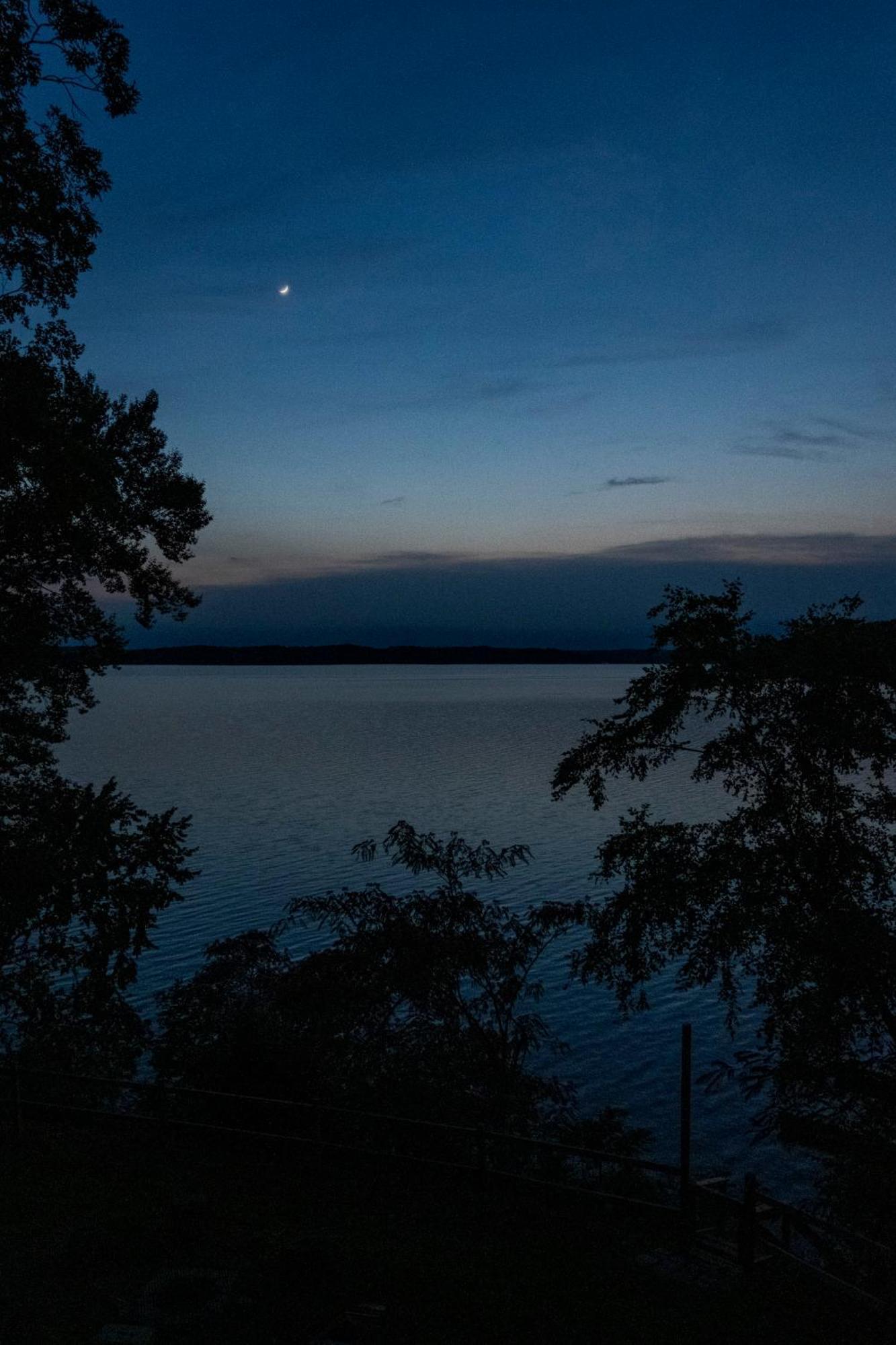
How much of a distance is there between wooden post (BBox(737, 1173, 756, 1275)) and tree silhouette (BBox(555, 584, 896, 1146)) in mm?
2414

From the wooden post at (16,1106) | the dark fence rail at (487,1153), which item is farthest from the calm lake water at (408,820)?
the wooden post at (16,1106)

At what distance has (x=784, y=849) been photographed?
1647 cm

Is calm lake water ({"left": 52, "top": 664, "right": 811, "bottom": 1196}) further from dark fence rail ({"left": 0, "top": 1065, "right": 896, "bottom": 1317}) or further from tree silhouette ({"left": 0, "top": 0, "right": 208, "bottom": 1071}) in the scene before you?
tree silhouette ({"left": 0, "top": 0, "right": 208, "bottom": 1071})

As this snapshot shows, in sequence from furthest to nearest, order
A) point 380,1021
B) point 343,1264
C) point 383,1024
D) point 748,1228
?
1. point 380,1021
2. point 383,1024
3. point 748,1228
4. point 343,1264

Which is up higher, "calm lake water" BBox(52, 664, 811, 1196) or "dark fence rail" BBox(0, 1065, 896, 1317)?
"dark fence rail" BBox(0, 1065, 896, 1317)

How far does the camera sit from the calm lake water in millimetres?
25953

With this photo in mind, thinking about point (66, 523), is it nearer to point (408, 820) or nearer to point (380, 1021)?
point (380, 1021)

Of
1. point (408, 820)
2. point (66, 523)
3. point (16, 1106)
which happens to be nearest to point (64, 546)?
point (66, 523)

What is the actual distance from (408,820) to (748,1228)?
4676 centimetres

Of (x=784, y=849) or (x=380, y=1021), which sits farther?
(x=380, y=1021)

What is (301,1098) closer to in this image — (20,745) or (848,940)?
(20,745)

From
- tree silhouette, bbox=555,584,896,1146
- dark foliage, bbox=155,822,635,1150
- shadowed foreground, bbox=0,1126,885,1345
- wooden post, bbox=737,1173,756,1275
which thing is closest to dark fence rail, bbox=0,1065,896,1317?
wooden post, bbox=737,1173,756,1275

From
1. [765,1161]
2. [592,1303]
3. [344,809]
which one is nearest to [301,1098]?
[592,1303]

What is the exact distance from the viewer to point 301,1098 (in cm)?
1755
